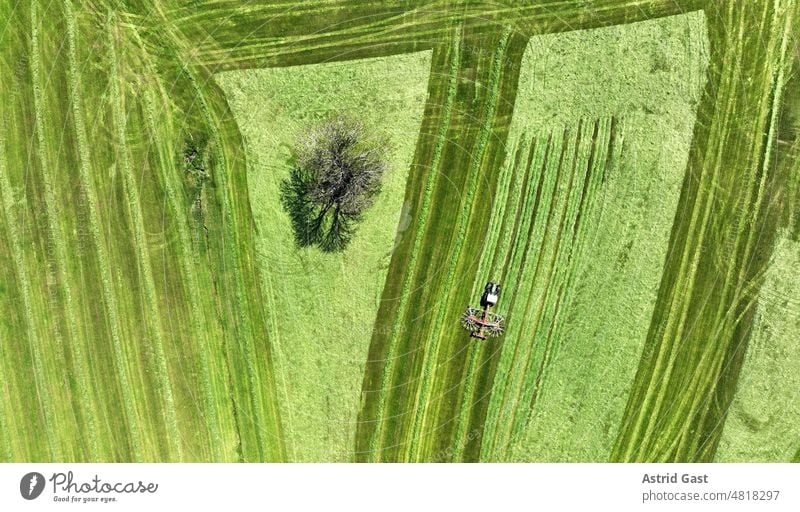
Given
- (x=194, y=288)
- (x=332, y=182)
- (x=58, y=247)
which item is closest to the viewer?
(x=332, y=182)

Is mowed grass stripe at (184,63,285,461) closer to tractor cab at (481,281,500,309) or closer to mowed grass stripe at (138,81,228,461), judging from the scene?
mowed grass stripe at (138,81,228,461)

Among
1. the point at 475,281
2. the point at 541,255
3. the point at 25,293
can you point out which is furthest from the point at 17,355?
the point at 541,255

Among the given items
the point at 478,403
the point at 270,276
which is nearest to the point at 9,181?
the point at 270,276

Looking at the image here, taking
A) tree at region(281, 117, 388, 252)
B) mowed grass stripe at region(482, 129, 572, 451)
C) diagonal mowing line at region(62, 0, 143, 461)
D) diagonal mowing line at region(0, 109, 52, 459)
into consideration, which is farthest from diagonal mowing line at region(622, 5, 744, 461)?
diagonal mowing line at region(0, 109, 52, 459)

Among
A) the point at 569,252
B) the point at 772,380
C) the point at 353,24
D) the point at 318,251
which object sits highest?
the point at 353,24

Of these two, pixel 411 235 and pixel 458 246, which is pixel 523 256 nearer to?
pixel 458 246

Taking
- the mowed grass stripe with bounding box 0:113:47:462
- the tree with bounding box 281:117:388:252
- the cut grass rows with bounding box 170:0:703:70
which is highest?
the cut grass rows with bounding box 170:0:703:70
